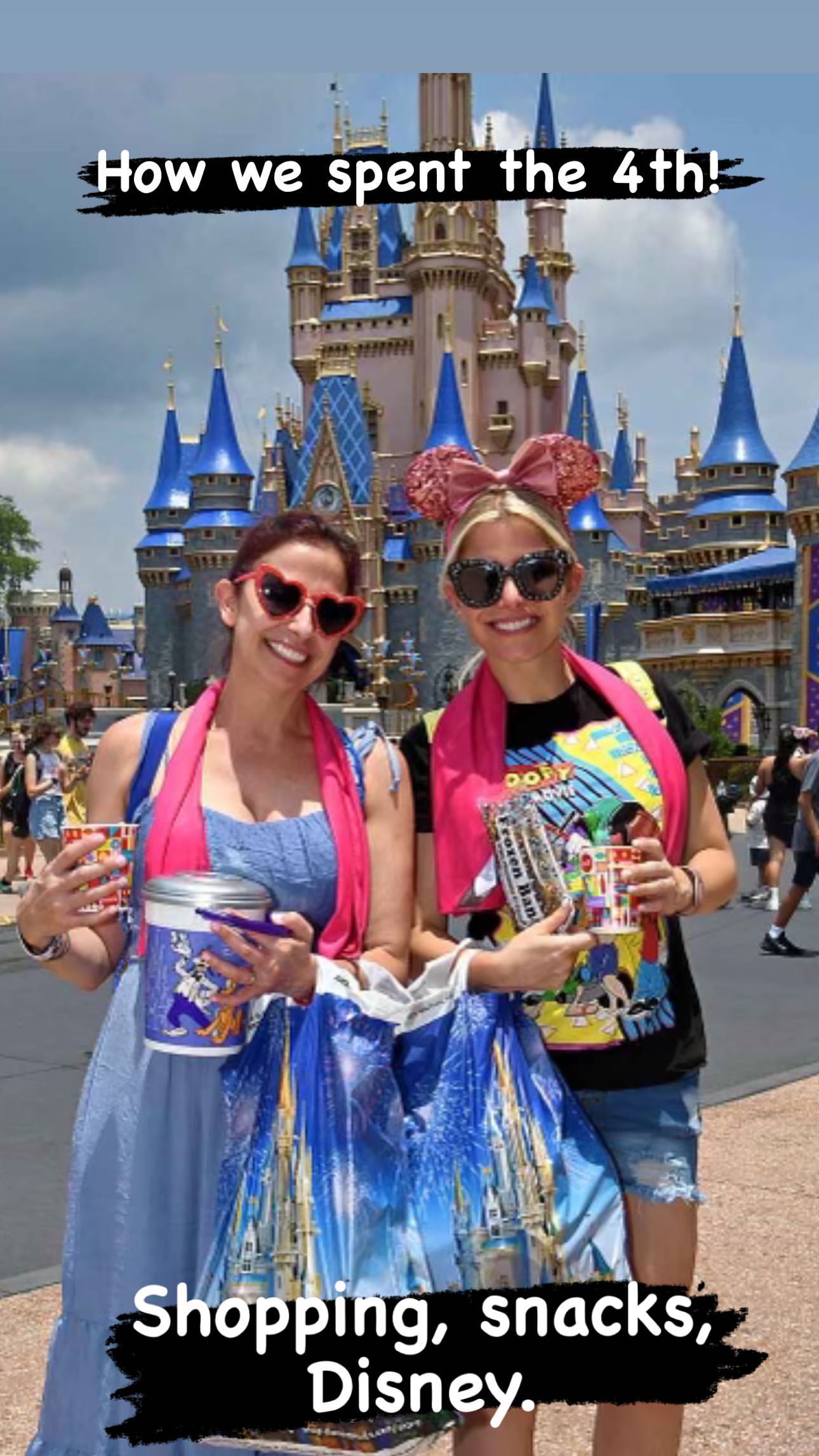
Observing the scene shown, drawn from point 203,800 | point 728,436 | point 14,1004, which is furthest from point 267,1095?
point 728,436

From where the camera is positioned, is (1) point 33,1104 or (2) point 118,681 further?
(2) point 118,681

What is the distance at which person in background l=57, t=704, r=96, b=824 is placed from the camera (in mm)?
9047

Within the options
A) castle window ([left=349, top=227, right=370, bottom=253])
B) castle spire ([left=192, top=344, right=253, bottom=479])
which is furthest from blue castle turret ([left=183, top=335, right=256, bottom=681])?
castle window ([left=349, top=227, right=370, bottom=253])

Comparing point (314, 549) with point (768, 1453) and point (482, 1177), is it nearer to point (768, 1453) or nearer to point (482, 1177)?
point (482, 1177)

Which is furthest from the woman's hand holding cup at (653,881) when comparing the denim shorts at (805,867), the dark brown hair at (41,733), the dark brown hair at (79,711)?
the dark brown hair at (41,733)

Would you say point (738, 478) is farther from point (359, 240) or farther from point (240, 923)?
point (240, 923)

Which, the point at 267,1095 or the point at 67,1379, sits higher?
the point at 267,1095

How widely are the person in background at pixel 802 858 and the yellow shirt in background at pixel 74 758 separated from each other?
13.6ft

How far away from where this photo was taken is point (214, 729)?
2.31 metres

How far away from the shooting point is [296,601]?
2.25 m

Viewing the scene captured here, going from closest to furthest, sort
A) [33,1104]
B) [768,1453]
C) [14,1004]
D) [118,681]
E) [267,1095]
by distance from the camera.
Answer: [267,1095] < [768,1453] < [33,1104] < [14,1004] < [118,681]

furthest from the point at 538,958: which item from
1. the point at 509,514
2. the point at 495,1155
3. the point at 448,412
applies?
the point at 448,412

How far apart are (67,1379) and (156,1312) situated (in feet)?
0.70

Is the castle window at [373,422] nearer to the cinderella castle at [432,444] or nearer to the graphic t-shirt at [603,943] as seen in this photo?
the cinderella castle at [432,444]
